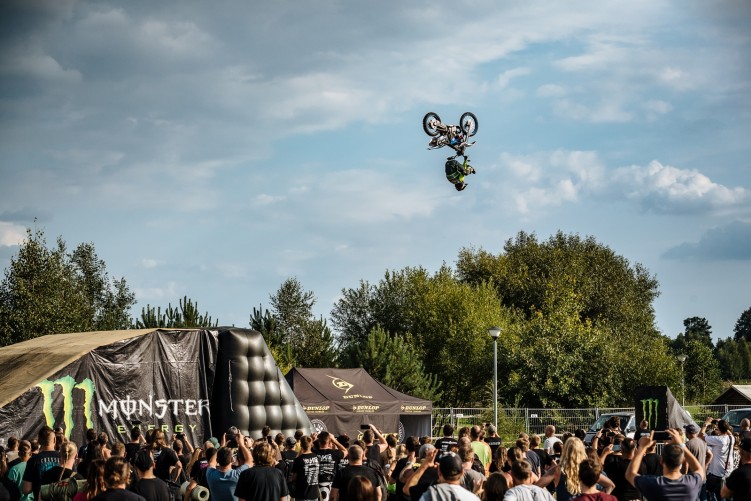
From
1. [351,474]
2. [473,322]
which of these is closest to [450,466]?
[351,474]

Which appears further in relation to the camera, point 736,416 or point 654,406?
point 736,416

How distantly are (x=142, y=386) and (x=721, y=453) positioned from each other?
38.7 feet

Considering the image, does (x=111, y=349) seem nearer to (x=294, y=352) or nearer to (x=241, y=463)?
(x=241, y=463)

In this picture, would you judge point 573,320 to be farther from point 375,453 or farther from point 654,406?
point 375,453

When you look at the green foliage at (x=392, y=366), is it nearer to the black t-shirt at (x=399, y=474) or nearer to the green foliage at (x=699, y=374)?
the green foliage at (x=699, y=374)

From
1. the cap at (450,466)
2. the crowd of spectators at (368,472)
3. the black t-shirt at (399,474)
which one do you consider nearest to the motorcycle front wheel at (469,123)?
the crowd of spectators at (368,472)

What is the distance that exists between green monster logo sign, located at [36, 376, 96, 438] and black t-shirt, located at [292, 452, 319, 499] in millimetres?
9108

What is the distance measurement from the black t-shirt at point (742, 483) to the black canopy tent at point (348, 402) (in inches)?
703

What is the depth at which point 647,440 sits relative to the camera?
27.3ft

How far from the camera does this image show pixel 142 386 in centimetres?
1970

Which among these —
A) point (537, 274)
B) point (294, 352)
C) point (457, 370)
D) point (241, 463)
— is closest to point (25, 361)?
point (241, 463)

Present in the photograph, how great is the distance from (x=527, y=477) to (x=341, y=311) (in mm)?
58885

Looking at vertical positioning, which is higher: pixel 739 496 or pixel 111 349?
pixel 111 349

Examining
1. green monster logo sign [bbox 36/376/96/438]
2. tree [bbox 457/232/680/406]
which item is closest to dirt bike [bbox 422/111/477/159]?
green monster logo sign [bbox 36/376/96/438]
